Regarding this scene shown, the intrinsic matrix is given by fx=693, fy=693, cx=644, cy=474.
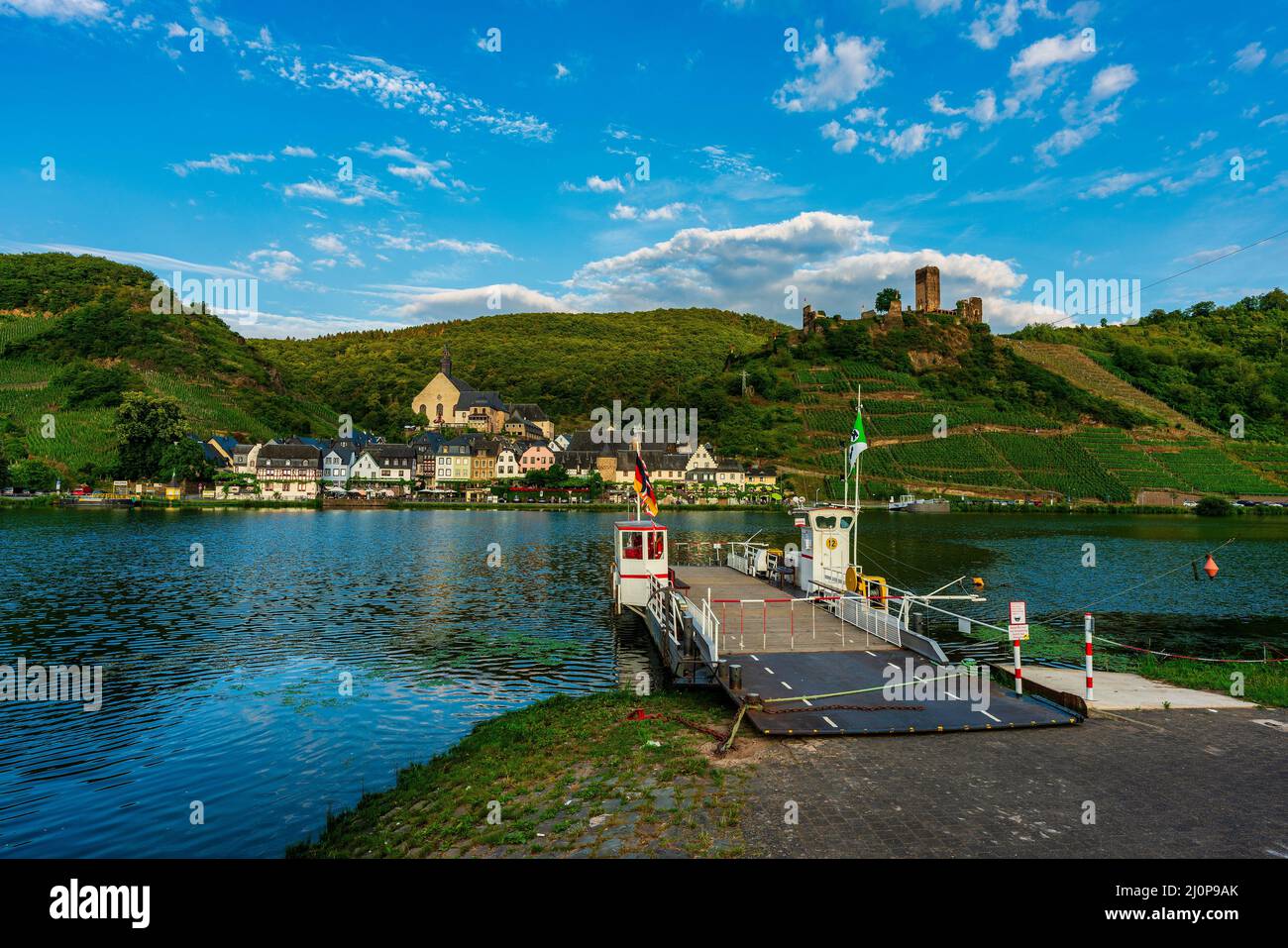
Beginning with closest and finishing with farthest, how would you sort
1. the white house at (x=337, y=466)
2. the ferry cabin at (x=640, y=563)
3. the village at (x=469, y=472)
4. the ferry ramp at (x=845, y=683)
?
the ferry ramp at (x=845, y=683) → the ferry cabin at (x=640, y=563) → the village at (x=469, y=472) → the white house at (x=337, y=466)

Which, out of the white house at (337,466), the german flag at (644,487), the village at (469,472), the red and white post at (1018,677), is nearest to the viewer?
the red and white post at (1018,677)

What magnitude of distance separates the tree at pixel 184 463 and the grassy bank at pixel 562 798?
444 ft

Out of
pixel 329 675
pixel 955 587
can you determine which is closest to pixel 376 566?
pixel 329 675

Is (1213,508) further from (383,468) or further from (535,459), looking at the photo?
(383,468)

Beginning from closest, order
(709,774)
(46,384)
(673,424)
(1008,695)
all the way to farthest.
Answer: (709,774), (1008,695), (46,384), (673,424)

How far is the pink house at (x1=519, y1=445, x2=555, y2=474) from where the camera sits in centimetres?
16000

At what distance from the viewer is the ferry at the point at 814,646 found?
1511 centimetres

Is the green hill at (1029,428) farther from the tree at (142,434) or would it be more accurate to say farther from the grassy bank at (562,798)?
the grassy bank at (562,798)

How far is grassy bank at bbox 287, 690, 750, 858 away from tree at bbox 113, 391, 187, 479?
13886cm

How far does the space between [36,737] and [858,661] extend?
2130 cm

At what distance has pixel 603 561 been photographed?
55250 millimetres

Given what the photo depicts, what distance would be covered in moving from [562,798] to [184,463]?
141292mm

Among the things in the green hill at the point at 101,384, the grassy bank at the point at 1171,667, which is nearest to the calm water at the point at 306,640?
the grassy bank at the point at 1171,667
